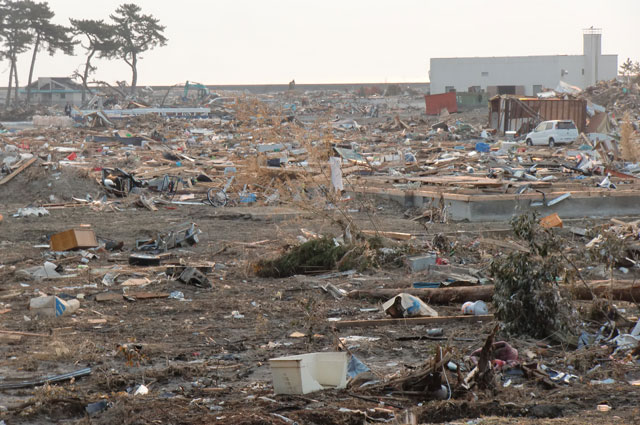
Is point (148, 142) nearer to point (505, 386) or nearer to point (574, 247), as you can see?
point (574, 247)

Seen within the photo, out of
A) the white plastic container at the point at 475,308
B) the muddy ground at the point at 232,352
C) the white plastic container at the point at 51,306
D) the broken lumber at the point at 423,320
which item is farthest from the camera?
the white plastic container at the point at 51,306

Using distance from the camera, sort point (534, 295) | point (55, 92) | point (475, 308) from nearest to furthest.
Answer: point (534, 295) < point (475, 308) < point (55, 92)

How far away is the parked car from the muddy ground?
20721mm

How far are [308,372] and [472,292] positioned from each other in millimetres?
3665

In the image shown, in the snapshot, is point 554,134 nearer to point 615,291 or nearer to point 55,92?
point 615,291

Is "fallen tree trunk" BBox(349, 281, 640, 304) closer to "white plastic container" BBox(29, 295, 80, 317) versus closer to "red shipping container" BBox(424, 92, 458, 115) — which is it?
"white plastic container" BBox(29, 295, 80, 317)

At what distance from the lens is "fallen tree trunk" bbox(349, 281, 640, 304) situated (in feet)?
25.8

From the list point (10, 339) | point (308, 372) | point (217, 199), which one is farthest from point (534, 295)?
point (217, 199)

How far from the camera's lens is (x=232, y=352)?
22.7 ft

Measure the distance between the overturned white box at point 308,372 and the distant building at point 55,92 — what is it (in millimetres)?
80516

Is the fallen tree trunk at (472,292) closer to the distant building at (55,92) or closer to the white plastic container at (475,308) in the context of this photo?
the white plastic container at (475,308)

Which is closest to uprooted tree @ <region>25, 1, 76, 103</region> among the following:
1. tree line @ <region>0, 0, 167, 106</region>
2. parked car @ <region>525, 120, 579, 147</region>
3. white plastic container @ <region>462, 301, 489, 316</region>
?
tree line @ <region>0, 0, 167, 106</region>

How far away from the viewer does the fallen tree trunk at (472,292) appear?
7871mm

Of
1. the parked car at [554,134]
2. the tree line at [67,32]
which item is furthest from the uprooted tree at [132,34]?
the parked car at [554,134]
